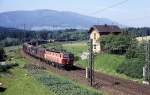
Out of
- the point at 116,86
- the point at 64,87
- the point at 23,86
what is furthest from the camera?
the point at 23,86

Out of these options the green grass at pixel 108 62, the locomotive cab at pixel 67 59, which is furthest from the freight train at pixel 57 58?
the green grass at pixel 108 62

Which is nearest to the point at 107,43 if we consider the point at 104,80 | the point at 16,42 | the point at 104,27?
the point at 104,27

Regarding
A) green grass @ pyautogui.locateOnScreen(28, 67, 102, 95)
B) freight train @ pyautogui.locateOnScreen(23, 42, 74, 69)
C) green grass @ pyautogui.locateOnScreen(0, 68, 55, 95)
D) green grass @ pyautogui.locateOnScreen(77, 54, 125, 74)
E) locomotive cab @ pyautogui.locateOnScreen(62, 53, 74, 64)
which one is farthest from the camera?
freight train @ pyautogui.locateOnScreen(23, 42, 74, 69)

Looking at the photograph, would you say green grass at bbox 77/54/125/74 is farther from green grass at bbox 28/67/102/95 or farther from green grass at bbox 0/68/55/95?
green grass at bbox 0/68/55/95

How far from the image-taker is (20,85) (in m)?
51.8

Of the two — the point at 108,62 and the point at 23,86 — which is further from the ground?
A: the point at 108,62

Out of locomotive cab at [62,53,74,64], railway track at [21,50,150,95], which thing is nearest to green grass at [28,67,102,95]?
railway track at [21,50,150,95]

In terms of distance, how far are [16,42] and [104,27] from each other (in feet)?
312

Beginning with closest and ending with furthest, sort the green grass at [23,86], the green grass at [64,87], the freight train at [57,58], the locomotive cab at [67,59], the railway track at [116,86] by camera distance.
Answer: the green grass at [64,87]
the railway track at [116,86]
the green grass at [23,86]
the locomotive cab at [67,59]
the freight train at [57,58]

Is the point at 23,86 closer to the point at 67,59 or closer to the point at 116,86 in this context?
the point at 116,86

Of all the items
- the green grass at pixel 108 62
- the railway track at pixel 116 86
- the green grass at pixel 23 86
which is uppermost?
the green grass at pixel 108 62

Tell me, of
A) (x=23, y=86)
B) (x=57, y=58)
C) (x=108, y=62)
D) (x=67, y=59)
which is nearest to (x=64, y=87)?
(x=23, y=86)

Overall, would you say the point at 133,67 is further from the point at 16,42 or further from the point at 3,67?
the point at 16,42

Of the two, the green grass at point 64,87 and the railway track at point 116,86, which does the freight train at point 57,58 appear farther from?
the green grass at point 64,87
